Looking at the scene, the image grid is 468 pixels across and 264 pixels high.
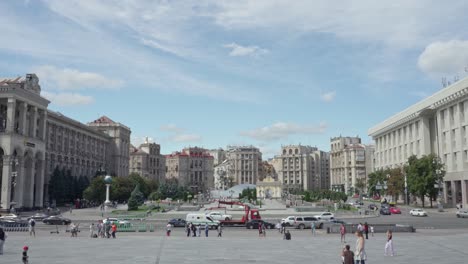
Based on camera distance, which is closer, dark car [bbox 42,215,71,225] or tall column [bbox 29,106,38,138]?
dark car [bbox 42,215,71,225]

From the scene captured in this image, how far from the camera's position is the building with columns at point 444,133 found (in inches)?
3147

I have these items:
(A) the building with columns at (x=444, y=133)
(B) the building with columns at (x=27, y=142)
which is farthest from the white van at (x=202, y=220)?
(A) the building with columns at (x=444, y=133)

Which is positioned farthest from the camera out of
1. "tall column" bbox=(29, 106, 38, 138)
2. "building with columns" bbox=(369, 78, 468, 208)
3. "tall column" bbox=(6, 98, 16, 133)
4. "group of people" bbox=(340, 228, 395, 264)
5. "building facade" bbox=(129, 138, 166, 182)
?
"building facade" bbox=(129, 138, 166, 182)

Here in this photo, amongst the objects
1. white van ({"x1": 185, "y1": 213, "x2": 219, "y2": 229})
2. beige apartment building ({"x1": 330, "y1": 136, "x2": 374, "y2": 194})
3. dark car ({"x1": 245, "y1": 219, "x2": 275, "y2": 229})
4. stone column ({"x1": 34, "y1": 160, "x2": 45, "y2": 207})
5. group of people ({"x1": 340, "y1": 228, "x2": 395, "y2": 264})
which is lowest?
dark car ({"x1": 245, "y1": 219, "x2": 275, "y2": 229})

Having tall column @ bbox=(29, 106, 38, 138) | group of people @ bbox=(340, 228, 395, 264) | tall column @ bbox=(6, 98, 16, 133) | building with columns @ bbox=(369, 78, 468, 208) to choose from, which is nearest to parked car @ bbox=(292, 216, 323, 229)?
group of people @ bbox=(340, 228, 395, 264)

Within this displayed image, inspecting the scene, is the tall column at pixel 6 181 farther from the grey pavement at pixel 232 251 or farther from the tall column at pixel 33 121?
the grey pavement at pixel 232 251

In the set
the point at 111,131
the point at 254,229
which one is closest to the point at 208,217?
the point at 254,229

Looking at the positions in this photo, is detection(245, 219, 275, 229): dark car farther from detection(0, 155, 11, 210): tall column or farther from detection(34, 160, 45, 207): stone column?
detection(34, 160, 45, 207): stone column

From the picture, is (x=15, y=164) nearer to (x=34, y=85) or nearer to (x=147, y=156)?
(x=34, y=85)

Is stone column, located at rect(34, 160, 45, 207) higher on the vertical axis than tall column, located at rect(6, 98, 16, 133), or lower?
lower

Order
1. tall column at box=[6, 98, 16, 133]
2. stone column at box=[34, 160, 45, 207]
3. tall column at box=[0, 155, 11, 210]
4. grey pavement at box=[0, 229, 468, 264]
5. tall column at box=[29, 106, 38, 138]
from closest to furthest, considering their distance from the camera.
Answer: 1. grey pavement at box=[0, 229, 468, 264]
2. tall column at box=[0, 155, 11, 210]
3. tall column at box=[6, 98, 16, 133]
4. tall column at box=[29, 106, 38, 138]
5. stone column at box=[34, 160, 45, 207]

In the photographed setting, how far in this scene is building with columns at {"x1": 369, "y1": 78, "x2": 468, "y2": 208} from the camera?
79938mm

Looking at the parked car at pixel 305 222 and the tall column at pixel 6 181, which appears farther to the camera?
the tall column at pixel 6 181

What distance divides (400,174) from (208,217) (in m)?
59.8
